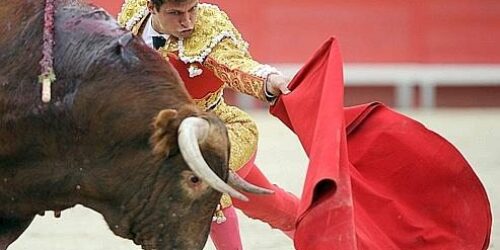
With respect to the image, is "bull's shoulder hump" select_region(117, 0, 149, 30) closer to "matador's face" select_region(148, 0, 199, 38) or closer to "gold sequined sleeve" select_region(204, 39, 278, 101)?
"matador's face" select_region(148, 0, 199, 38)

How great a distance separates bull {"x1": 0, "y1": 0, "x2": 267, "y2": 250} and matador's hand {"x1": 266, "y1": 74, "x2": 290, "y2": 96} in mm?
396

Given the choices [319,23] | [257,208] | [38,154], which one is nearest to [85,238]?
[257,208]

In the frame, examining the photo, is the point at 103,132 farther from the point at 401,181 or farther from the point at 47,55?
the point at 401,181

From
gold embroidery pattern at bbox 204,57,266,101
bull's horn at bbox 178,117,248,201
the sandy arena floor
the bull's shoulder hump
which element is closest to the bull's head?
bull's horn at bbox 178,117,248,201

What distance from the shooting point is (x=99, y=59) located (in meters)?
2.84

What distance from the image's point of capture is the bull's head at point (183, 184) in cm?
269

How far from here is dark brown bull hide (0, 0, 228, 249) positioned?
9.20 feet

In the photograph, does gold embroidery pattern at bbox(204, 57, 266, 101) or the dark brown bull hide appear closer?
the dark brown bull hide

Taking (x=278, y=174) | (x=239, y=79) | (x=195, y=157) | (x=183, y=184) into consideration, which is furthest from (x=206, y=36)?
(x=278, y=174)

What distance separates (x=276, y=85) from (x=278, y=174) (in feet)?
10.4

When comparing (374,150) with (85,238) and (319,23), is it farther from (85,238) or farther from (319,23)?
(319,23)

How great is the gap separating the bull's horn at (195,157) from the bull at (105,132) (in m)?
0.03

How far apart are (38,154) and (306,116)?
0.65 m

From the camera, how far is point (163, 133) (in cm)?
277
